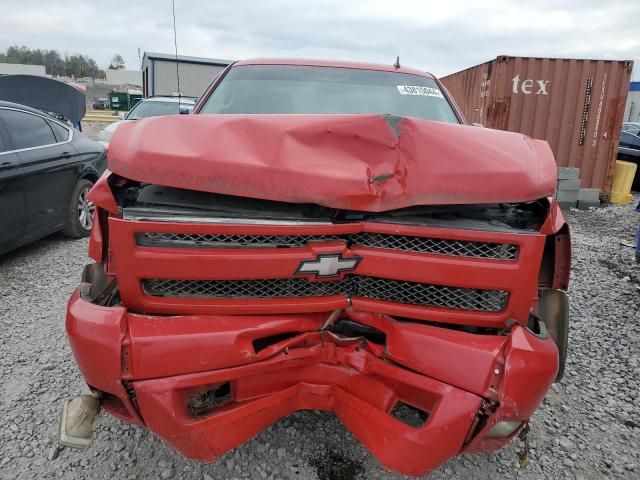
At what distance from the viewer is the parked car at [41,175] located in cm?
426

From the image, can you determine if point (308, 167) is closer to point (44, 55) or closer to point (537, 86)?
point (537, 86)

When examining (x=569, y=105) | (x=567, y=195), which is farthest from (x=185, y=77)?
(x=567, y=195)

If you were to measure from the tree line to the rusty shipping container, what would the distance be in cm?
7360

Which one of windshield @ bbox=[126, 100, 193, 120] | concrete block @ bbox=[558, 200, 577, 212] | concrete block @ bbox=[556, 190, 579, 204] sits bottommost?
concrete block @ bbox=[558, 200, 577, 212]

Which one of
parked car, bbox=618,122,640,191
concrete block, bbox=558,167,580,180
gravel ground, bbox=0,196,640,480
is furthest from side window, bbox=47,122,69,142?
parked car, bbox=618,122,640,191

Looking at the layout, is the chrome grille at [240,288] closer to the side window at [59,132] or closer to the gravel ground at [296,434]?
the gravel ground at [296,434]

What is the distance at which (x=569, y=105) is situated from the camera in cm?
908

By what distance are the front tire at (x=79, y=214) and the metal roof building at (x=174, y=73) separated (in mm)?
10003

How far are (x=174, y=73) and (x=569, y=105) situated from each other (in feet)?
38.5

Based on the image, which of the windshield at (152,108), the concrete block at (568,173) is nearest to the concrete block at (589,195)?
the concrete block at (568,173)

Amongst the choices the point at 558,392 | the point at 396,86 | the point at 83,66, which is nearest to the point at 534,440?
the point at 558,392

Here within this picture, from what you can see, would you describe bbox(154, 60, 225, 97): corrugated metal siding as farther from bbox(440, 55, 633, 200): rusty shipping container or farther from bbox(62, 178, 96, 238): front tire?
bbox(62, 178, 96, 238): front tire

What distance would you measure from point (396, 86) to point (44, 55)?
84448mm

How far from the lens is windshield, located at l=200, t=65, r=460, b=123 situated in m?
3.08
